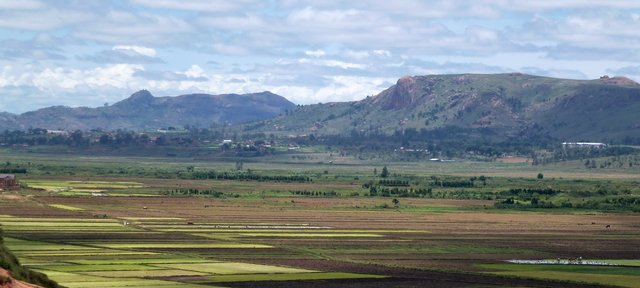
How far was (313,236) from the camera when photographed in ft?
375

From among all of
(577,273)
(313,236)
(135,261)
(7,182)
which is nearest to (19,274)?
(135,261)

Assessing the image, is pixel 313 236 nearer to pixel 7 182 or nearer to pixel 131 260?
pixel 131 260

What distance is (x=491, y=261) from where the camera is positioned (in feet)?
316

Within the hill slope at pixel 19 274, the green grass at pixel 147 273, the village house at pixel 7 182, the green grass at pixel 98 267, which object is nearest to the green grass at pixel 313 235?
the green grass at pixel 98 267

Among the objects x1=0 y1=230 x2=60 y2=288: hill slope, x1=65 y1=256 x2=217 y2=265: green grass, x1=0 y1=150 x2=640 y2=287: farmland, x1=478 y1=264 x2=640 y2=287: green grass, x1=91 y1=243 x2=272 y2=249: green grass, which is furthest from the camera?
x1=91 y1=243 x2=272 y2=249: green grass

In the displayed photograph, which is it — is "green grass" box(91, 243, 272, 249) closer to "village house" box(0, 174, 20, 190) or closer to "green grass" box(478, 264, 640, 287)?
"green grass" box(478, 264, 640, 287)

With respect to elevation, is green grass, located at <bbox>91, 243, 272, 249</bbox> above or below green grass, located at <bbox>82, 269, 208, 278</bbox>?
above

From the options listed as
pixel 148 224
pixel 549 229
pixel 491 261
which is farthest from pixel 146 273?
pixel 549 229

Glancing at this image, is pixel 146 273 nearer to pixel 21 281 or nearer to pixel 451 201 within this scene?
pixel 21 281

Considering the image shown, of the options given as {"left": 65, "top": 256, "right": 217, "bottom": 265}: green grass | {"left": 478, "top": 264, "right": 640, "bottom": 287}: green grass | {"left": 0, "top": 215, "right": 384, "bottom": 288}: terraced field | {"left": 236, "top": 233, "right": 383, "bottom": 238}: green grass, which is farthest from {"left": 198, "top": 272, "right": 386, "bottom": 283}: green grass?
{"left": 236, "top": 233, "right": 383, "bottom": 238}: green grass

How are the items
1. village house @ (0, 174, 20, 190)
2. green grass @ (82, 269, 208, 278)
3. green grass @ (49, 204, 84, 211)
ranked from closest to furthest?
green grass @ (82, 269, 208, 278) → green grass @ (49, 204, 84, 211) → village house @ (0, 174, 20, 190)

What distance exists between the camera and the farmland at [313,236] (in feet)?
274

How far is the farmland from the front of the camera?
3282 inches

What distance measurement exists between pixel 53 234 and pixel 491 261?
37.5 m
